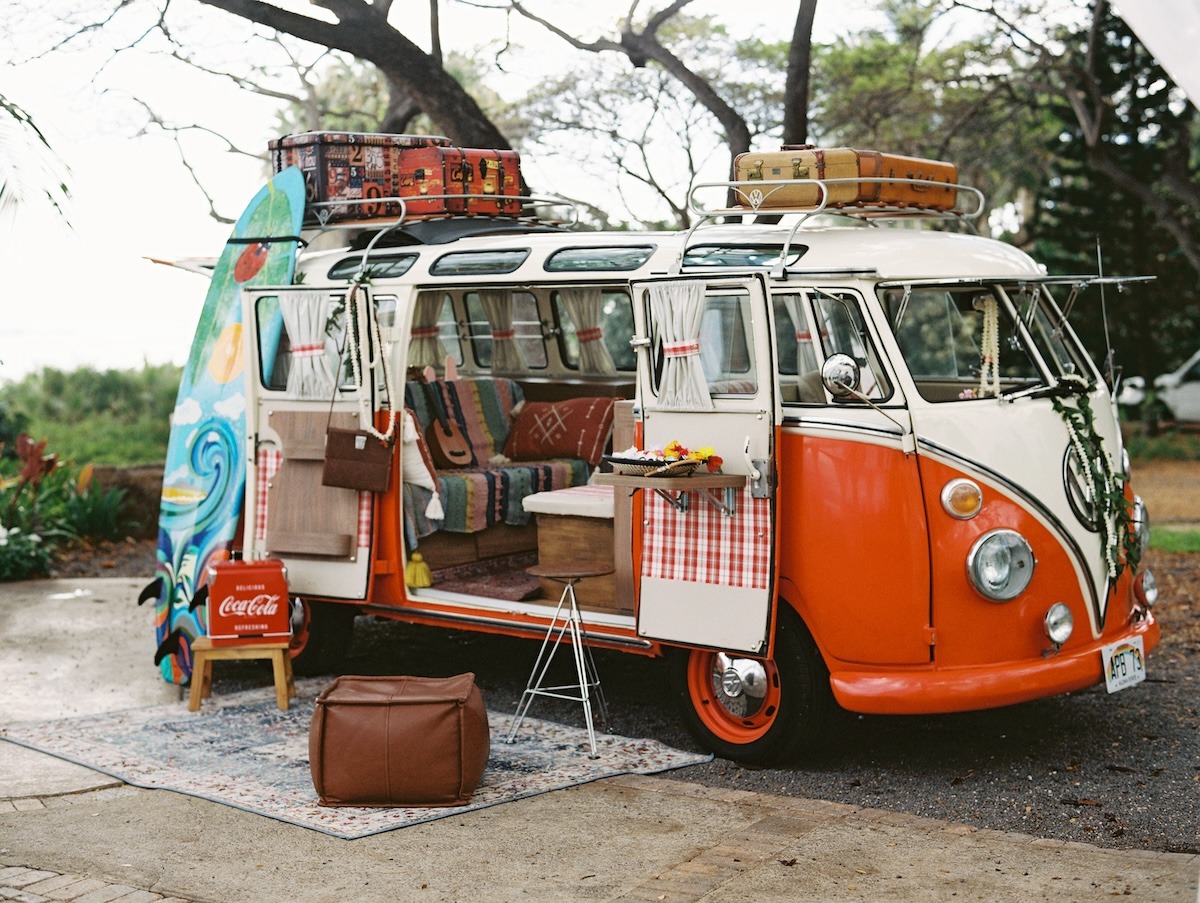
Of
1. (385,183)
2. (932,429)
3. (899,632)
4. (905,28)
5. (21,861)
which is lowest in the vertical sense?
(21,861)

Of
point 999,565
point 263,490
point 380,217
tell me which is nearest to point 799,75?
point 380,217

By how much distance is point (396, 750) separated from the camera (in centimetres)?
567

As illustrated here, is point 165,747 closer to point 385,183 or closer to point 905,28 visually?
point 385,183

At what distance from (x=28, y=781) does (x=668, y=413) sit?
2.98 m

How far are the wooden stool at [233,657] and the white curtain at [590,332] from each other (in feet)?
8.90

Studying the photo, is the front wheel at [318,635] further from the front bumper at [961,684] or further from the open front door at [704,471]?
the front bumper at [961,684]

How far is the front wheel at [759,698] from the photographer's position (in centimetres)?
615

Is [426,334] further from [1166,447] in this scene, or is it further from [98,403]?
[1166,447]

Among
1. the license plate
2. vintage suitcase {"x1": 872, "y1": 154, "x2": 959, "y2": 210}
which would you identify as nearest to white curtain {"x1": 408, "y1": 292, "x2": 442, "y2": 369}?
vintage suitcase {"x1": 872, "y1": 154, "x2": 959, "y2": 210}

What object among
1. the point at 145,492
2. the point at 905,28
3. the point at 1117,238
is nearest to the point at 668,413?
the point at 145,492

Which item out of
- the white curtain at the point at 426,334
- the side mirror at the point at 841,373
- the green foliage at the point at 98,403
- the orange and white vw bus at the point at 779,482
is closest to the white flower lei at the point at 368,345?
the orange and white vw bus at the point at 779,482

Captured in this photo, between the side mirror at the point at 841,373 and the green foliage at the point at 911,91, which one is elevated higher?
the green foliage at the point at 911,91

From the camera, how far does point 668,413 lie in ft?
21.0

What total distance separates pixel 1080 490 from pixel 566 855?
259 cm
